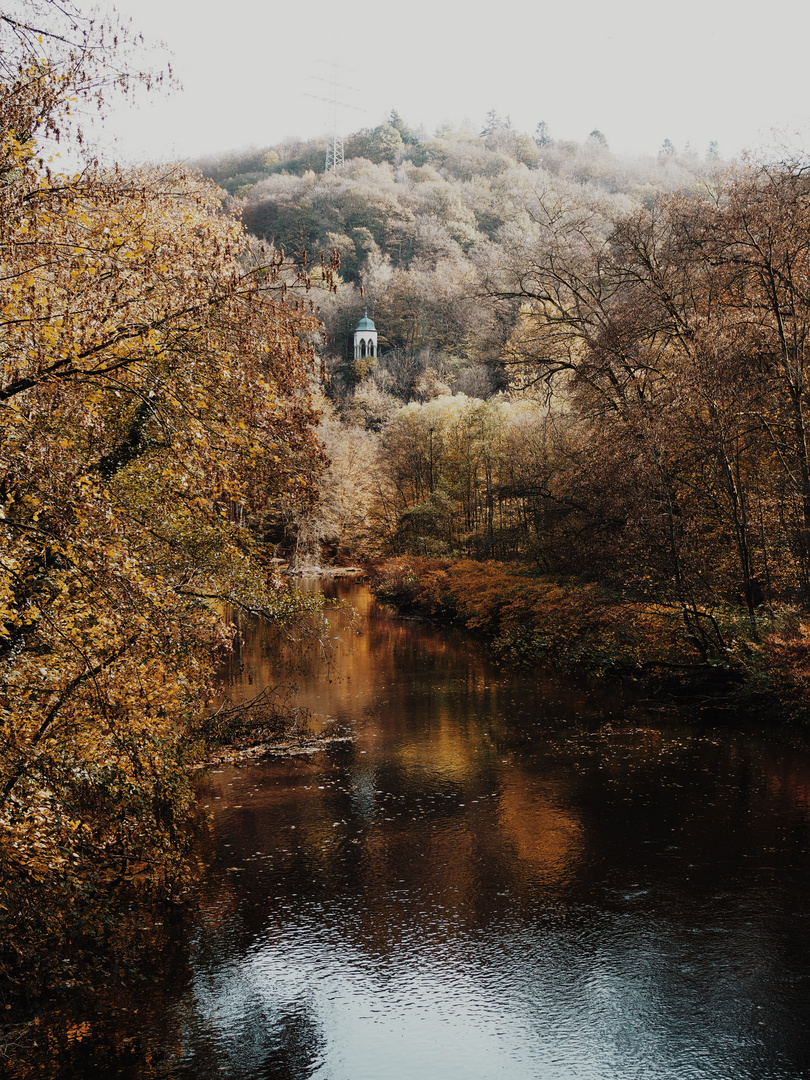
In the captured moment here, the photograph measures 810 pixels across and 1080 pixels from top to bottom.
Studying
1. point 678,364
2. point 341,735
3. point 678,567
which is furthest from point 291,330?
point 678,364

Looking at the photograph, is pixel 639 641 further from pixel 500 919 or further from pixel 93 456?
pixel 93 456

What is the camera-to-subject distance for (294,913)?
28.5 ft

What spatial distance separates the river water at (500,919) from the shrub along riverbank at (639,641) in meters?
1.16

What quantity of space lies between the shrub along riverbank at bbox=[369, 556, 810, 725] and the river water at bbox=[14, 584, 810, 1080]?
1.16m

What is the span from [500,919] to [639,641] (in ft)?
34.9

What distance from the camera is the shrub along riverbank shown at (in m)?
13.9

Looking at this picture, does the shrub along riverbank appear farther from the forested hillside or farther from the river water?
the river water

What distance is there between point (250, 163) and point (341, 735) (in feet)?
342

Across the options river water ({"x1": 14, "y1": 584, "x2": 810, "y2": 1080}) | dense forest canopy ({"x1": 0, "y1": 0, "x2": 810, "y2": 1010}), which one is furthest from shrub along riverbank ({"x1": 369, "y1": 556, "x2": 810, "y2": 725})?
river water ({"x1": 14, "y1": 584, "x2": 810, "y2": 1080})

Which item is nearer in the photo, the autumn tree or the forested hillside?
the autumn tree

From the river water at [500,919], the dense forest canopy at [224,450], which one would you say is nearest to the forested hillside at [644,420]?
the dense forest canopy at [224,450]

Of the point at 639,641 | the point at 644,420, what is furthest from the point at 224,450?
the point at 639,641

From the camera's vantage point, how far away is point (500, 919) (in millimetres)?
8555

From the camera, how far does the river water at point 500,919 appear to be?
6.63m
